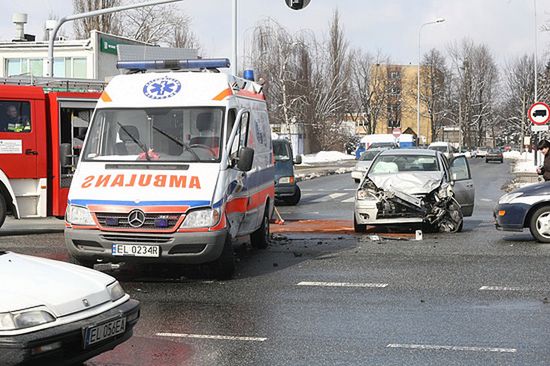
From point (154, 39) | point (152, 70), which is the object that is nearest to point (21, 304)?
point (152, 70)

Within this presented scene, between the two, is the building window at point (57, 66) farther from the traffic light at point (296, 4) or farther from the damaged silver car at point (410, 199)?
the damaged silver car at point (410, 199)

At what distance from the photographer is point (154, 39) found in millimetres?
62438

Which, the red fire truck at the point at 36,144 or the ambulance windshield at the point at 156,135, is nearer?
the ambulance windshield at the point at 156,135

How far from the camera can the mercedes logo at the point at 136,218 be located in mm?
9383

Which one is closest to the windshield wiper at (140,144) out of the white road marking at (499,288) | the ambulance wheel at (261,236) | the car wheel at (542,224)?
the ambulance wheel at (261,236)

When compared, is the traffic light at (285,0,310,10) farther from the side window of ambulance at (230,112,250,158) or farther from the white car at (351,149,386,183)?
the white car at (351,149,386,183)

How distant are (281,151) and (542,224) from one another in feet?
39.8

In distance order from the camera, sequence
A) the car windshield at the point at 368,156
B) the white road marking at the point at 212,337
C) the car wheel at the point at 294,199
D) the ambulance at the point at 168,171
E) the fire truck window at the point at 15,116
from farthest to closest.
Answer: the car windshield at the point at 368,156, the car wheel at the point at 294,199, the fire truck window at the point at 15,116, the ambulance at the point at 168,171, the white road marking at the point at 212,337

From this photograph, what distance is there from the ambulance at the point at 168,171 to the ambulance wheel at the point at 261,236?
0.85 meters

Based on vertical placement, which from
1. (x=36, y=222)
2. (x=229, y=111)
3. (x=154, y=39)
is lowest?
(x=36, y=222)

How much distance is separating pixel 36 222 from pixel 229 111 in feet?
30.9

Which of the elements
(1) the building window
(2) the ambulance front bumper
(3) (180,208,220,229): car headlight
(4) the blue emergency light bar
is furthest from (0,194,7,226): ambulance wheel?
(1) the building window

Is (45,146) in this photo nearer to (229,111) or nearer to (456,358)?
(229,111)

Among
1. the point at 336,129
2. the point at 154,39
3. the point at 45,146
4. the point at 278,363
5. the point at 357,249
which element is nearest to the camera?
the point at 278,363
